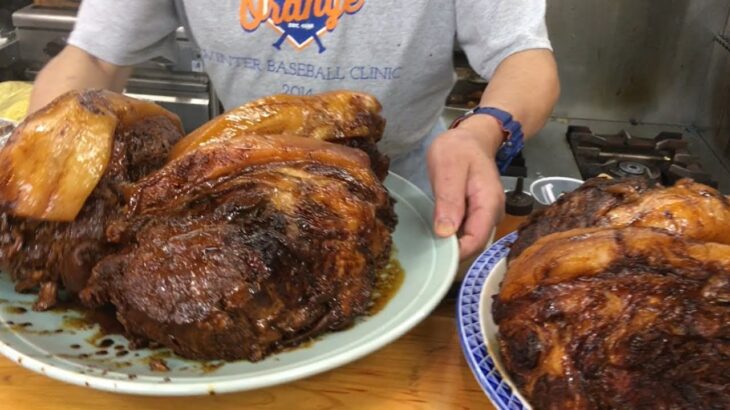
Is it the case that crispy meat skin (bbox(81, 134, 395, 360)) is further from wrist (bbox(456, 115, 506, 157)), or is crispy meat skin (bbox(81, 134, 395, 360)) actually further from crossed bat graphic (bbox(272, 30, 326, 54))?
crossed bat graphic (bbox(272, 30, 326, 54))

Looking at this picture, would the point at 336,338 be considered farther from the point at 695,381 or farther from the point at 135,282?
the point at 695,381

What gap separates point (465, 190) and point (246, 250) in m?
0.46

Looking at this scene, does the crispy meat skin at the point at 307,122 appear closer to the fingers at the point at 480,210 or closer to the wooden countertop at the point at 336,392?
the fingers at the point at 480,210

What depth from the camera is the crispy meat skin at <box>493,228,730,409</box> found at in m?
0.75

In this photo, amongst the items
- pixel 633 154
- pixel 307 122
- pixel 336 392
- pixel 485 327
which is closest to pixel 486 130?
pixel 307 122

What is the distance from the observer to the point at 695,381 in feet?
2.51

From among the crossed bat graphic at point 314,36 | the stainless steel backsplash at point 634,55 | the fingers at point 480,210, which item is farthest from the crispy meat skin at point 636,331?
the stainless steel backsplash at point 634,55

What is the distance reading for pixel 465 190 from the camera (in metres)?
1.17

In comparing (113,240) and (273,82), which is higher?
(113,240)

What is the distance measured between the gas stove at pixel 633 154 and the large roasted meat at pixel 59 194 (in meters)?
2.38

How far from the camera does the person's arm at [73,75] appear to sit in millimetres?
1566

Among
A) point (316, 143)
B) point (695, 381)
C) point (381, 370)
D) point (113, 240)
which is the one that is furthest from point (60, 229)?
point (695, 381)

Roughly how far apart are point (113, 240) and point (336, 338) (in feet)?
1.14

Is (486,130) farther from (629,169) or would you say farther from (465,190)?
(629,169)
